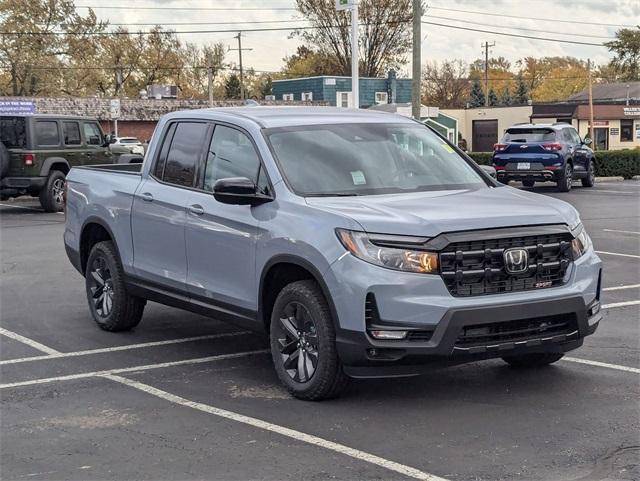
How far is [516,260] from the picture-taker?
5.75 m

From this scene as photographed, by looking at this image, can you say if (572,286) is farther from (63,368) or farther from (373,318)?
(63,368)

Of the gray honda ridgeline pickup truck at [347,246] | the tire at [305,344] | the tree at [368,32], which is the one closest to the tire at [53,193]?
the gray honda ridgeline pickup truck at [347,246]

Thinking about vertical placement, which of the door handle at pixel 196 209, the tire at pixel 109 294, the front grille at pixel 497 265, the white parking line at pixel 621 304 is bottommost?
the white parking line at pixel 621 304

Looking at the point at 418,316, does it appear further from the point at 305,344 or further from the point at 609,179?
the point at 609,179

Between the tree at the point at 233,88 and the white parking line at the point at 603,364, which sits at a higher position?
the tree at the point at 233,88

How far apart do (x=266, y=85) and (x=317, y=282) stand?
315 feet

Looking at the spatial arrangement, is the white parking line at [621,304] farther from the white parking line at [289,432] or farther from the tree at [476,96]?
the tree at [476,96]

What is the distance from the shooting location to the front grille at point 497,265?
5613mm

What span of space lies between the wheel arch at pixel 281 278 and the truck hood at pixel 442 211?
39 cm

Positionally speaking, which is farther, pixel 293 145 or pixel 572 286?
pixel 293 145

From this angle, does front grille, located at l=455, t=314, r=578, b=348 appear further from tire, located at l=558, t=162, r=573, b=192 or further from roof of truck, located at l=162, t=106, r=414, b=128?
tire, located at l=558, t=162, r=573, b=192

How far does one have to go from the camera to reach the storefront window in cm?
7275

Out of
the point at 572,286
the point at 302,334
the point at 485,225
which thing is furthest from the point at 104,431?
the point at 572,286

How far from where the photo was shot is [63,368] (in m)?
7.13
